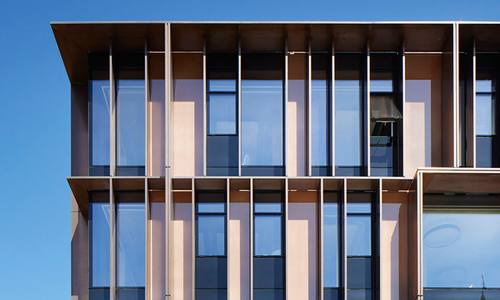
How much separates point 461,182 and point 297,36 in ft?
20.8

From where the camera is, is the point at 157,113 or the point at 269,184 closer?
the point at 269,184

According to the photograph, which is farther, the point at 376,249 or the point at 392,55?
the point at 392,55

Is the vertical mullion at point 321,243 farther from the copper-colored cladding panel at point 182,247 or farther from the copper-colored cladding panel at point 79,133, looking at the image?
the copper-colored cladding panel at point 79,133

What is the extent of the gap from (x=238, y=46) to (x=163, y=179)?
4531 millimetres

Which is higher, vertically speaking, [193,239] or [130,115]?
[130,115]

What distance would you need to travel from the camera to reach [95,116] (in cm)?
1959

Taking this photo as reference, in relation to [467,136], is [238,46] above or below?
above

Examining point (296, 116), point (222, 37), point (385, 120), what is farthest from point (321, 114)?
point (222, 37)

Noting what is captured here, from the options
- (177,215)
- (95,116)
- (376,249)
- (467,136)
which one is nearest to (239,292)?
(177,215)

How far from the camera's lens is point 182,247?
1927 cm

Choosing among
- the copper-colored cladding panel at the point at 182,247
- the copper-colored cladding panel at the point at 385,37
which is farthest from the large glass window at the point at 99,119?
the copper-colored cladding panel at the point at 385,37

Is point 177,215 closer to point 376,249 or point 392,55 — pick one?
point 376,249

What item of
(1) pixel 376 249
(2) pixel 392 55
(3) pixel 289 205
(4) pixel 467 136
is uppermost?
(2) pixel 392 55

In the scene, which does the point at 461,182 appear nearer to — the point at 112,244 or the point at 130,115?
the point at 130,115
